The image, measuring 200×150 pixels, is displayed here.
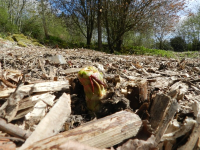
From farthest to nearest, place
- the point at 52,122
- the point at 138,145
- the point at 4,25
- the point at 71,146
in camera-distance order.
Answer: the point at 4,25 < the point at 52,122 < the point at 138,145 < the point at 71,146

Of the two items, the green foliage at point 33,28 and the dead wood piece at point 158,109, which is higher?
the green foliage at point 33,28

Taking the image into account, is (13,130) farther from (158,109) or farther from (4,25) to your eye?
(4,25)

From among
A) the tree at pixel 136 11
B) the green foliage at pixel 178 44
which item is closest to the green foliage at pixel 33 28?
the tree at pixel 136 11

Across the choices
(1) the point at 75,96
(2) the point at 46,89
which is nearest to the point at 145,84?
(1) the point at 75,96

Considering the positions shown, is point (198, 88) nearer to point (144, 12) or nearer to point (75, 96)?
point (75, 96)

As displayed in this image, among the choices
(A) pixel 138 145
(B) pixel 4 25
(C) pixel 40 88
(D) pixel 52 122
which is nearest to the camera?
(A) pixel 138 145

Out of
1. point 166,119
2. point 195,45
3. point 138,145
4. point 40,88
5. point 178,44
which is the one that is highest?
point 178,44

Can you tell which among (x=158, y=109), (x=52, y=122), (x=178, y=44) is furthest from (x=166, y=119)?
(x=178, y=44)

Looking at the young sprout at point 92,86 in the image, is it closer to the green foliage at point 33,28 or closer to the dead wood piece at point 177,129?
the dead wood piece at point 177,129
